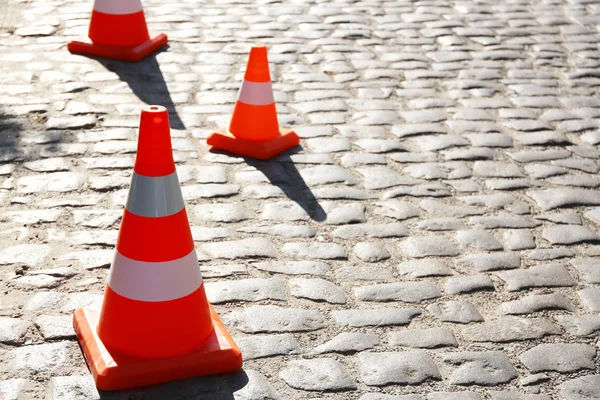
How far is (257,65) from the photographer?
529cm

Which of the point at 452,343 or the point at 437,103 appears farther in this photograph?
the point at 437,103

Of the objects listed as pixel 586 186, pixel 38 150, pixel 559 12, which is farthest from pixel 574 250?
pixel 559 12

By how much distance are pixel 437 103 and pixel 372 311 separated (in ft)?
8.83

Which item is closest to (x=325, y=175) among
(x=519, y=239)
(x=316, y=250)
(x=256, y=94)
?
(x=256, y=94)

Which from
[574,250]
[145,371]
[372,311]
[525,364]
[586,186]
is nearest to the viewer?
[145,371]

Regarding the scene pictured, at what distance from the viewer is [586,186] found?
16.7 feet

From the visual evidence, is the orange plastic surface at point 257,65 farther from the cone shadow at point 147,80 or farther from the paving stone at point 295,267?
the paving stone at point 295,267

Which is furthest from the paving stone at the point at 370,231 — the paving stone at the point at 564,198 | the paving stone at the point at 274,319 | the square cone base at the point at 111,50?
the square cone base at the point at 111,50

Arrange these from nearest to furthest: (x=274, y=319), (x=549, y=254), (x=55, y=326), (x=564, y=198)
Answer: (x=55, y=326)
(x=274, y=319)
(x=549, y=254)
(x=564, y=198)

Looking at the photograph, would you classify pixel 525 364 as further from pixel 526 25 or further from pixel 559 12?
pixel 559 12

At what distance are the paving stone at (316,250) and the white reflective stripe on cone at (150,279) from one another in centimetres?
97

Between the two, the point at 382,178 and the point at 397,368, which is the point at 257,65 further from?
the point at 397,368

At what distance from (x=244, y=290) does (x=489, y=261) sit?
3.86 feet

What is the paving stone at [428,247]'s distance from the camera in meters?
4.29
